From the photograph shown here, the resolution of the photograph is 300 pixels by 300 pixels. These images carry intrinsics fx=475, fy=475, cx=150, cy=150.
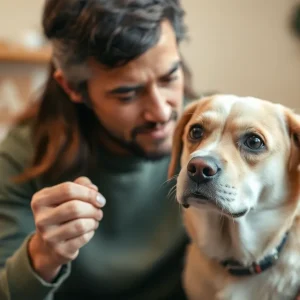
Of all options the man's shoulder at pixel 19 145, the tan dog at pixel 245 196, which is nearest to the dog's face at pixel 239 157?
the tan dog at pixel 245 196

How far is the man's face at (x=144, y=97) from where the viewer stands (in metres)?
1.09

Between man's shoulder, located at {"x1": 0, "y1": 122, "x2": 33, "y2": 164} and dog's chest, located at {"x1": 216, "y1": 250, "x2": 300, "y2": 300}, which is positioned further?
man's shoulder, located at {"x1": 0, "y1": 122, "x2": 33, "y2": 164}

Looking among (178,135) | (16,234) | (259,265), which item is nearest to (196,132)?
(178,135)

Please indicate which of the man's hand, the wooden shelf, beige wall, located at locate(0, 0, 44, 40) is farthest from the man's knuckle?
beige wall, located at locate(0, 0, 44, 40)

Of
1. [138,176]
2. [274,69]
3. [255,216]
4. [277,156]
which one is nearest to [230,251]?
[255,216]

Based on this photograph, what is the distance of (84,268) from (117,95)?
447 millimetres

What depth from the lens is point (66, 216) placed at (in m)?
0.89

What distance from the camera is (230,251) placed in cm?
101

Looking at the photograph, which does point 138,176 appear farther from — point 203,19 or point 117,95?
point 203,19

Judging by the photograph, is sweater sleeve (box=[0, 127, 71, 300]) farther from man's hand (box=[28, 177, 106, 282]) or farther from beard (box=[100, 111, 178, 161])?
beard (box=[100, 111, 178, 161])

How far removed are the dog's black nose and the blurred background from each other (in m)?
1.36

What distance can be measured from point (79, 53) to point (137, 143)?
0.26 m

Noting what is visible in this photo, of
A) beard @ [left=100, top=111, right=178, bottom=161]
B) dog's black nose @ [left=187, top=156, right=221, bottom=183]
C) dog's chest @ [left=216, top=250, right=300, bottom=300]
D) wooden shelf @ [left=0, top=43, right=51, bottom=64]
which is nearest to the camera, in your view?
dog's black nose @ [left=187, top=156, right=221, bottom=183]

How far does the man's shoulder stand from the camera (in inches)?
49.8
